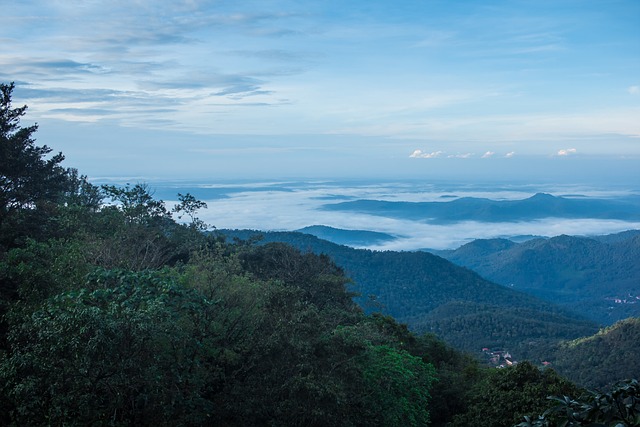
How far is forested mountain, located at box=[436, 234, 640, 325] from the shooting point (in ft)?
351

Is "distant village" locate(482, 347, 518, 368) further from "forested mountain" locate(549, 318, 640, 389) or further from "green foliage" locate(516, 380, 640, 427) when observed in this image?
"green foliage" locate(516, 380, 640, 427)

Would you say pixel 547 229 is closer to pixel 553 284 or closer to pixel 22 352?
pixel 553 284

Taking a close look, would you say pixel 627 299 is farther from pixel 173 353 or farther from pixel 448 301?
pixel 173 353

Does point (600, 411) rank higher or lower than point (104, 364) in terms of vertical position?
higher

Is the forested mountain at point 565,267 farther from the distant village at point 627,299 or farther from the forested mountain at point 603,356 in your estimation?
the forested mountain at point 603,356

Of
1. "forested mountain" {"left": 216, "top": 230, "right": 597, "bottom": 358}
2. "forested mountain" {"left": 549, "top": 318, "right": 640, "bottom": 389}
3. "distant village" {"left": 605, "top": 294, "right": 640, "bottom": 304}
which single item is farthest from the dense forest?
"distant village" {"left": 605, "top": 294, "right": 640, "bottom": 304}

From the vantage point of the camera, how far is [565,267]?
120500 millimetres

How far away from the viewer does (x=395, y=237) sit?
146500 mm

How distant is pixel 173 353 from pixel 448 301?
64.3 metres

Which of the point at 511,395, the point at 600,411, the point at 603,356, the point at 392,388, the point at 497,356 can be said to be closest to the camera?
the point at 600,411

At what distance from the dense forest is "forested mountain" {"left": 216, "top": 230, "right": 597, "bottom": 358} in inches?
1196

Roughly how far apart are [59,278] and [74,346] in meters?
3.44

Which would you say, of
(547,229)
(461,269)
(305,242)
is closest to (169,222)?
(305,242)

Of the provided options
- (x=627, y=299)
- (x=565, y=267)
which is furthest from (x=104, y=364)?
(x=565, y=267)
